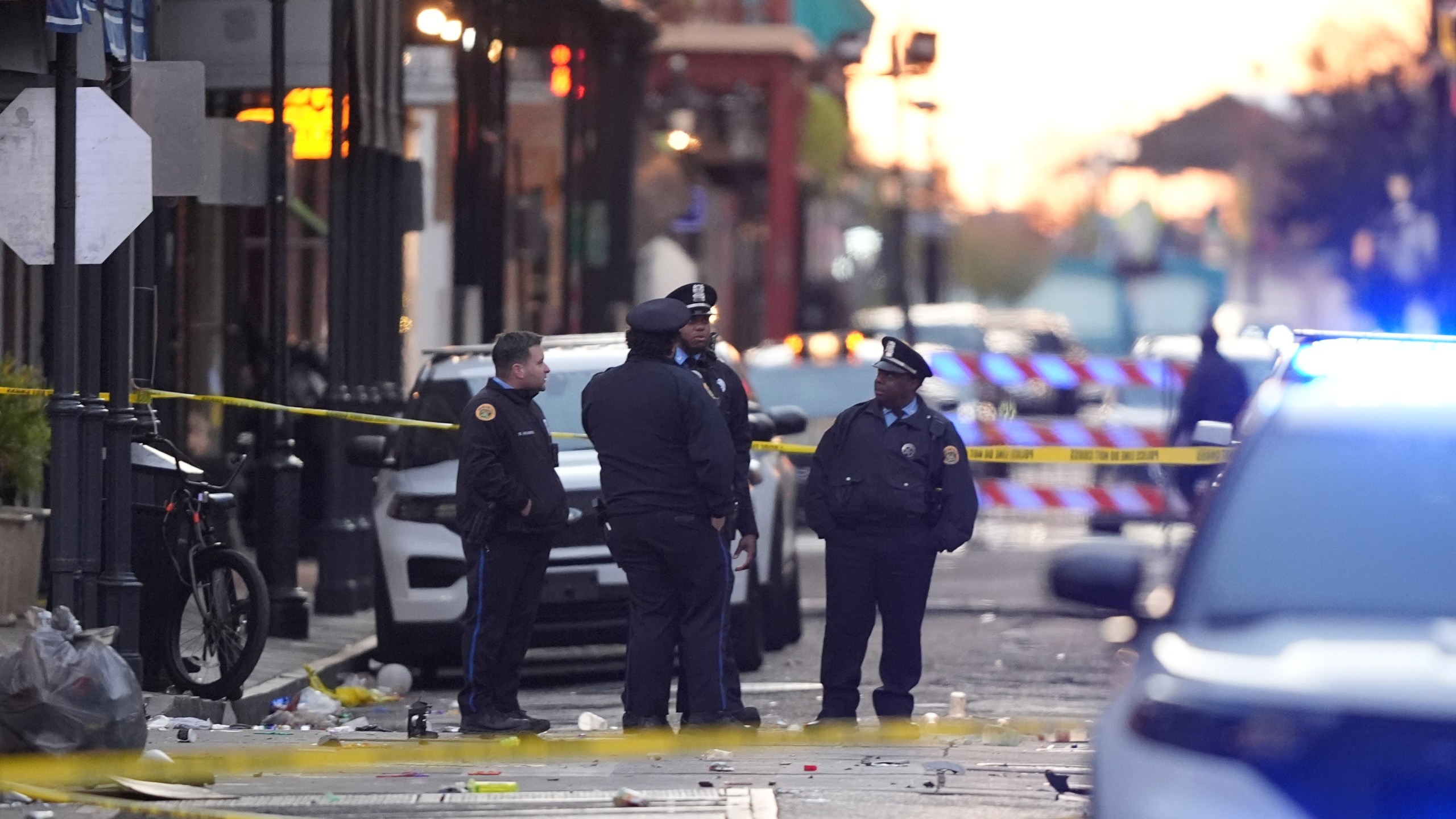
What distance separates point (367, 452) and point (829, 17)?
40.7 m

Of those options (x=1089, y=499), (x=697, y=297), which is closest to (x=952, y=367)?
(x=1089, y=499)

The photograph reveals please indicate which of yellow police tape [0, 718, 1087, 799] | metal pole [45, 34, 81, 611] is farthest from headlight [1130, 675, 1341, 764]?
metal pole [45, 34, 81, 611]

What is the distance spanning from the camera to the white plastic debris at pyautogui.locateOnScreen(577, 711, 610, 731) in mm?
10867

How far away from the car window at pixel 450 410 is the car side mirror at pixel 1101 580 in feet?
24.0

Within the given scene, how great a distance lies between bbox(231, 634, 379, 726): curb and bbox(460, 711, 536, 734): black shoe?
1254 millimetres

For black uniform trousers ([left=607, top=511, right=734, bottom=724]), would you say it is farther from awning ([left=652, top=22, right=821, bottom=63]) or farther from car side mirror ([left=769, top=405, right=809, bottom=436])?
awning ([left=652, top=22, right=821, bottom=63])

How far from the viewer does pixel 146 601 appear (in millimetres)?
11312

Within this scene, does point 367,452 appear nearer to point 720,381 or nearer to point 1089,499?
point 720,381

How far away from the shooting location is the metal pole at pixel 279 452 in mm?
14055

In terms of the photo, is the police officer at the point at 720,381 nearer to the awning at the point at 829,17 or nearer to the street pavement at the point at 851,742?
the street pavement at the point at 851,742

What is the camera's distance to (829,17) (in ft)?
172

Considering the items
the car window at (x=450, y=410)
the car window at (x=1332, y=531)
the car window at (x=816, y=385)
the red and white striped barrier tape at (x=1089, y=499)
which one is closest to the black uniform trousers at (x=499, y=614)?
the car window at (x=450, y=410)

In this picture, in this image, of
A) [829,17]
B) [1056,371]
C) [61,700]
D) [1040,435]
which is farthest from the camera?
[829,17]

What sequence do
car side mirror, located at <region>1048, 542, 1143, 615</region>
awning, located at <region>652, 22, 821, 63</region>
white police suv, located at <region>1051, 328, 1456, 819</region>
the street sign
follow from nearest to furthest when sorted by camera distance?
white police suv, located at <region>1051, 328, 1456, 819</region> → car side mirror, located at <region>1048, 542, 1143, 615</region> → the street sign → awning, located at <region>652, 22, 821, 63</region>
